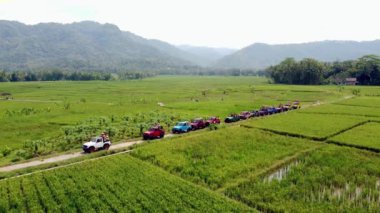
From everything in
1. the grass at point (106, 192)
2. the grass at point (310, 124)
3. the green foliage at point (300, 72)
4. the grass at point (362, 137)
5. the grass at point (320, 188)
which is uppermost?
the green foliage at point (300, 72)

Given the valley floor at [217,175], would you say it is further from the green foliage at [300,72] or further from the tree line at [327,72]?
the green foliage at [300,72]

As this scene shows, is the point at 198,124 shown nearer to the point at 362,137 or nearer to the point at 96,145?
the point at 96,145

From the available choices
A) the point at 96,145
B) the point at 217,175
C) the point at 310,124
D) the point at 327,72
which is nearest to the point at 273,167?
the point at 217,175

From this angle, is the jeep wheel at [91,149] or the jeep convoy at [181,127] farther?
the jeep convoy at [181,127]

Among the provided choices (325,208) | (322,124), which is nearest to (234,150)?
(325,208)

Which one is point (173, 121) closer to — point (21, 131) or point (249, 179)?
point (21, 131)

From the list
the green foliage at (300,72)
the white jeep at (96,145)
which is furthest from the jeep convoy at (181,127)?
the green foliage at (300,72)

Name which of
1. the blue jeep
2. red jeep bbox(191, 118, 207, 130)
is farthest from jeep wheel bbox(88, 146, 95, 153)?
red jeep bbox(191, 118, 207, 130)
